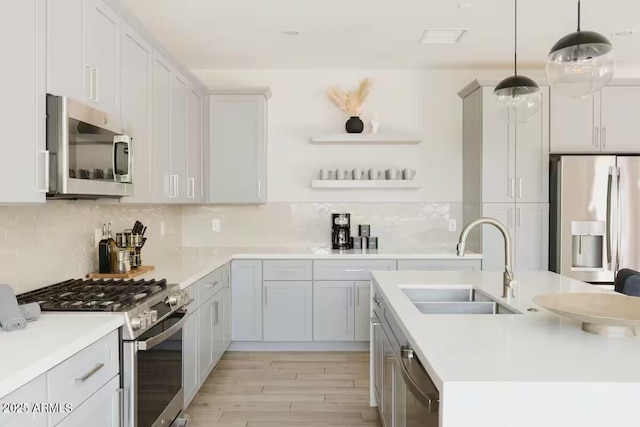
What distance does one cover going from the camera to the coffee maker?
4.80 m

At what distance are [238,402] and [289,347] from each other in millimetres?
1200

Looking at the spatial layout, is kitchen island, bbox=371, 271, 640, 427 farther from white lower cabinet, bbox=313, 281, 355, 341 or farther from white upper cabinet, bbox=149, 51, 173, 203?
white lower cabinet, bbox=313, 281, 355, 341

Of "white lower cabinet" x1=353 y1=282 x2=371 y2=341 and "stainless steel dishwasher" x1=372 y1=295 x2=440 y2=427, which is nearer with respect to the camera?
"stainless steel dishwasher" x1=372 y1=295 x2=440 y2=427

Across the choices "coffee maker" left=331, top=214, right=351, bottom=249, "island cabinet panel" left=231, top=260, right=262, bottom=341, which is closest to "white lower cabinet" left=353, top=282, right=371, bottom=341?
"coffee maker" left=331, top=214, right=351, bottom=249

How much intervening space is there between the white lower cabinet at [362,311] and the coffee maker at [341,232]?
521 millimetres

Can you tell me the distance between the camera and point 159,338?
230 centimetres

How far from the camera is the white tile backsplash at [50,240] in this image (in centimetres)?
235

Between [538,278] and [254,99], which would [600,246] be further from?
[254,99]

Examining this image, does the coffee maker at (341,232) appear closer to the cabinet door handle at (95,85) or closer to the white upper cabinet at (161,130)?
the white upper cabinet at (161,130)

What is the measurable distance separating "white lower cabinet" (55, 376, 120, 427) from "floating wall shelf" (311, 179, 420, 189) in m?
3.10

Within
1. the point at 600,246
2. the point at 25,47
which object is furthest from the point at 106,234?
the point at 600,246

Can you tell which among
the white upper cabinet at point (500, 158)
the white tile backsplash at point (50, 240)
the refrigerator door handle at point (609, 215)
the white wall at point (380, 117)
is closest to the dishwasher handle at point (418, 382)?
the white tile backsplash at point (50, 240)

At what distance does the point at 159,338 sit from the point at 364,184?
9.46 feet

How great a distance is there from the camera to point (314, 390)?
3572mm
